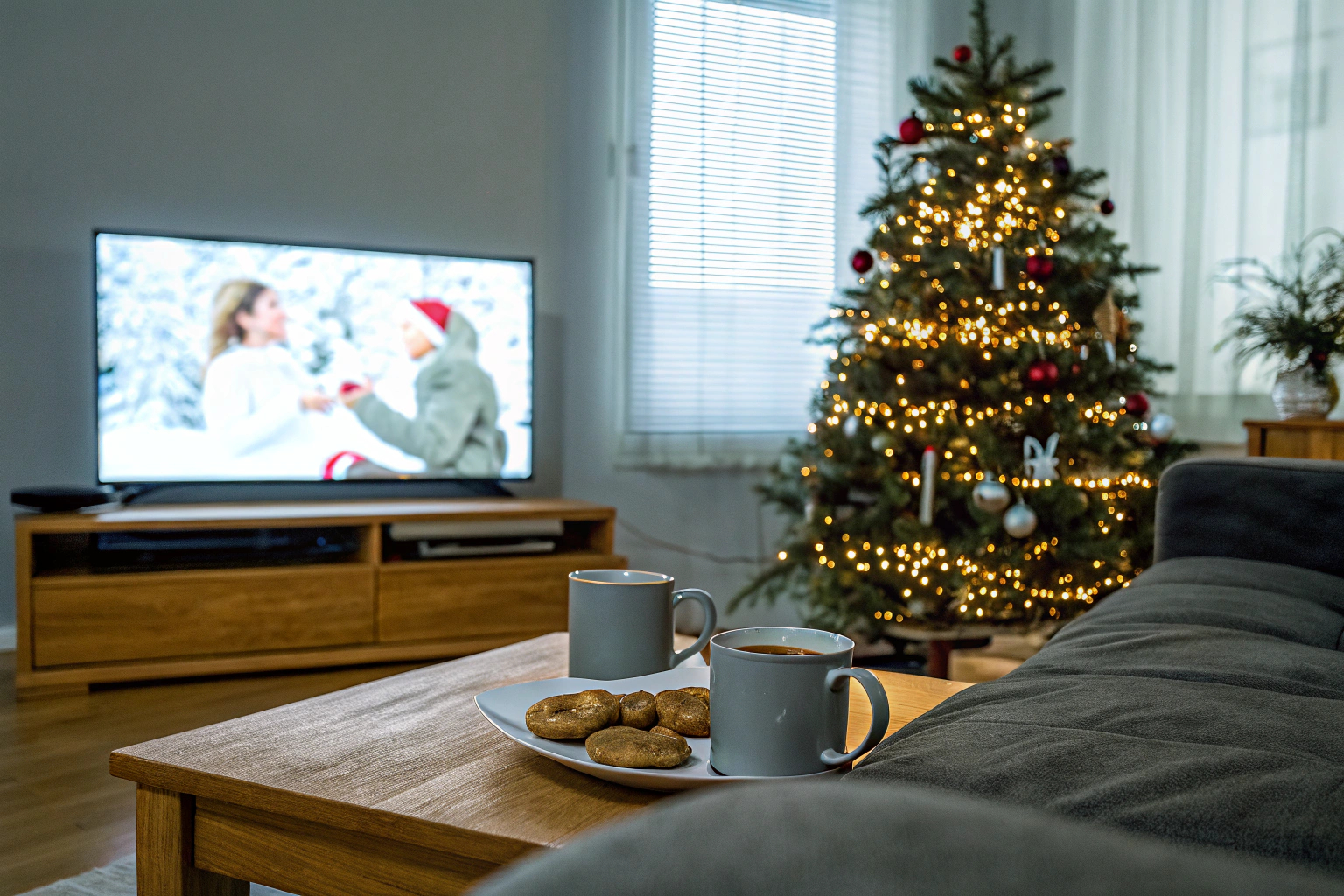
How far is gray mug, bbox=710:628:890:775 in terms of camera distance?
0.73m

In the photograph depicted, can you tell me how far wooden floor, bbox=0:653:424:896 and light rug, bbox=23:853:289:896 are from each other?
0.04 metres

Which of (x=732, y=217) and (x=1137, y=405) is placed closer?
(x=1137, y=405)

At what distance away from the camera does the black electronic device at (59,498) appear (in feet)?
8.75

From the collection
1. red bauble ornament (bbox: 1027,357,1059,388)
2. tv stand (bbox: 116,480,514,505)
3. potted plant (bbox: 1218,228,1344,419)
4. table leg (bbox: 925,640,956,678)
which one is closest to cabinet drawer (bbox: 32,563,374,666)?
tv stand (bbox: 116,480,514,505)

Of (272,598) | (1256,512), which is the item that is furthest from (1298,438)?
(272,598)

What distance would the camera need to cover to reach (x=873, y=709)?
0.71 meters

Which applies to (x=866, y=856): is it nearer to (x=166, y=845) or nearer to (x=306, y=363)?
(x=166, y=845)

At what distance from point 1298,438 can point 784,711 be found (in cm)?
267

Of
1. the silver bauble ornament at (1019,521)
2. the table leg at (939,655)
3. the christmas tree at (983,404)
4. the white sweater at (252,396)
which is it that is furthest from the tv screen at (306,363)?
the silver bauble ornament at (1019,521)

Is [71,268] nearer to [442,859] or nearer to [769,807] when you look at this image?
[442,859]

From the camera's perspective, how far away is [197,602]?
2.71 meters

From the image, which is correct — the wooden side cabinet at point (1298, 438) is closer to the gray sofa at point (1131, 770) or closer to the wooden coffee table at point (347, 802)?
the gray sofa at point (1131, 770)

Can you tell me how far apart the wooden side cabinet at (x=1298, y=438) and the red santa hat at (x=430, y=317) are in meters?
2.42

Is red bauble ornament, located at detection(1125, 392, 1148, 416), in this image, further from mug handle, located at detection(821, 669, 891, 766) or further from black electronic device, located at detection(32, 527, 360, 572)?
mug handle, located at detection(821, 669, 891, 766)
